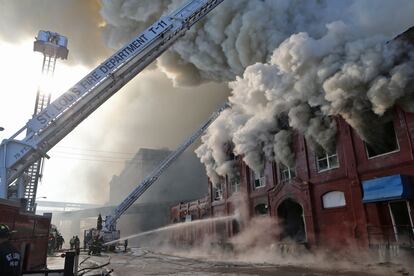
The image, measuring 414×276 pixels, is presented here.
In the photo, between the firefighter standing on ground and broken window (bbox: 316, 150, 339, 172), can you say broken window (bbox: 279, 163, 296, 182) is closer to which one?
broken window (bbox: 316, 150, 339, 172)

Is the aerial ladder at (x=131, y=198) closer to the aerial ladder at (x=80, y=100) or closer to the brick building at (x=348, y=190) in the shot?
the brick building at (x=348, y=190)

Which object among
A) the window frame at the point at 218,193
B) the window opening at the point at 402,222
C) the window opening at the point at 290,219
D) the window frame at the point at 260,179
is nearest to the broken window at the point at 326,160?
the window opening at the point at 402,222

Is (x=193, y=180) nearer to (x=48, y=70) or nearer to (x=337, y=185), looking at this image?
(x=48, y=70)

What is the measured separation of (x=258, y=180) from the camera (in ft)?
77.6

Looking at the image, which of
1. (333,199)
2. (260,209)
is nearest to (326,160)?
(333,199)

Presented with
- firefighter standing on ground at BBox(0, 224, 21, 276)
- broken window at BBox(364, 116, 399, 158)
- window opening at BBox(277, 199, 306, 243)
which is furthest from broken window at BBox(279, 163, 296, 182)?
firefighter standing on ground at BBox(0, 224, 21, 276)

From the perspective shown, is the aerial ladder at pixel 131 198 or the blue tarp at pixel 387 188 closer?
the blue tarp at pixel 387 188

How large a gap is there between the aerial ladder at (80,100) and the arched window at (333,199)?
11.0 m

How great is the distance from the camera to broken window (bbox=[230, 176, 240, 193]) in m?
26.0

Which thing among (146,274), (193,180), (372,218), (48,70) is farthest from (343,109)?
(193,180)

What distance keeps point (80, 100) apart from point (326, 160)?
13.0m

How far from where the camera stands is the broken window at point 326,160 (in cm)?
1714

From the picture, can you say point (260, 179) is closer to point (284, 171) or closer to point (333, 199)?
point (284, 171)

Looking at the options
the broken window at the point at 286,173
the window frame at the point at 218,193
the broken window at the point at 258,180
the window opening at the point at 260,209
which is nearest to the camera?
the broken window at the point at 286,173
